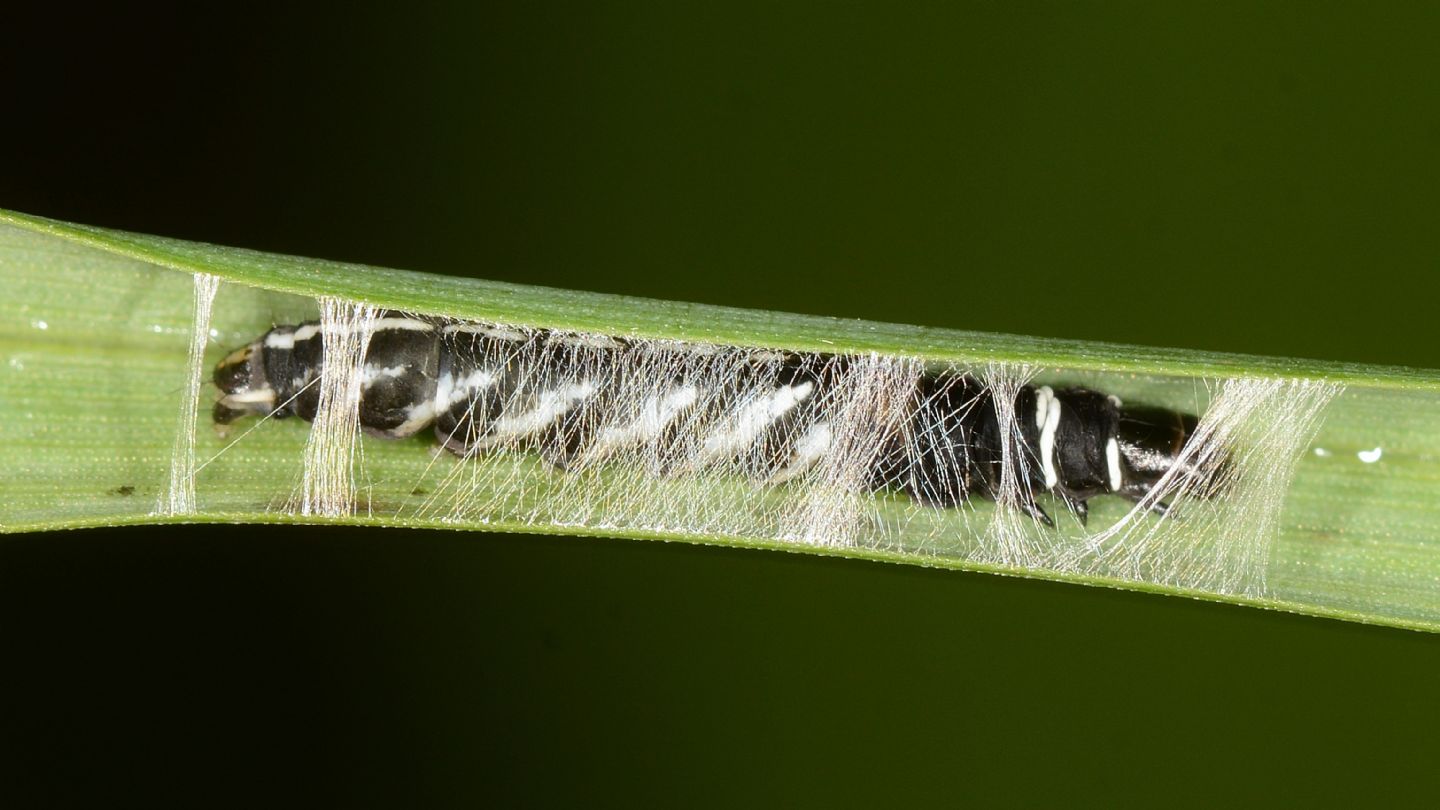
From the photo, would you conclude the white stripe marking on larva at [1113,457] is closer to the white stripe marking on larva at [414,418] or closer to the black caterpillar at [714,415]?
the black caterpillar at [714,415]

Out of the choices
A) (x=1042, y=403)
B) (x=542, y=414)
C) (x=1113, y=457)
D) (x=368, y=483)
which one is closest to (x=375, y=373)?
(x=368, y=483)

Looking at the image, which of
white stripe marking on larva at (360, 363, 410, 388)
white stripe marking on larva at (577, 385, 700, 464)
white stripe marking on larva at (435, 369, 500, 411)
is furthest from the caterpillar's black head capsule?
white stripe marking on larva at (577, 385, 700, 464)

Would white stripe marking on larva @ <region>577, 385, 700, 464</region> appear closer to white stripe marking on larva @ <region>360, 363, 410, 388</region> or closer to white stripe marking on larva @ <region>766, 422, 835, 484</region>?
white stripe marking on larva @ <region>766, 422, 835, 484</region>

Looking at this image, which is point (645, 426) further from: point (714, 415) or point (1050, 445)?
point (1050, 445)

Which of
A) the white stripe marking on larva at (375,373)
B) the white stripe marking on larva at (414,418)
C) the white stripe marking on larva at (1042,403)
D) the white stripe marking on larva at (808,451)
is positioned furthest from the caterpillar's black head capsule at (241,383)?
the white stripe marking on larva at (1042,403)

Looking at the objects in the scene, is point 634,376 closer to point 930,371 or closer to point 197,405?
point 930,371

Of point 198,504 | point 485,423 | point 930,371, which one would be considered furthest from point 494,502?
point 930,371
